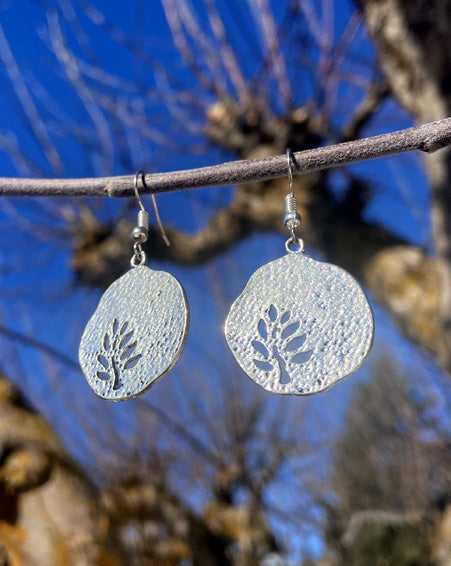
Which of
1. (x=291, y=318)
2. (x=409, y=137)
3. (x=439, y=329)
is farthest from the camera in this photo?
(x=439, y=329)

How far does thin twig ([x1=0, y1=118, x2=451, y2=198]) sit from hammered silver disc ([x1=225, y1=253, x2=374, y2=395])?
0.17m

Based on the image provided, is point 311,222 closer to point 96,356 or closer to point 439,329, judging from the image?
point 439,329

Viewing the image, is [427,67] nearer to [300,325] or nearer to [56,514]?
[300,325]

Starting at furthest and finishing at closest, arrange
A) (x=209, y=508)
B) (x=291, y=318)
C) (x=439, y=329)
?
(x=209, y=508), (x=439, y=329), (x=291, y=318)

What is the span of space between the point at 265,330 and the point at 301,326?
5cm

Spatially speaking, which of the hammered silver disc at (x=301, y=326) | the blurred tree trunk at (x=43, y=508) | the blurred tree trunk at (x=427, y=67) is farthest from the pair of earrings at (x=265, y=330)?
the blurred tree trunk at (x=427, y=67)

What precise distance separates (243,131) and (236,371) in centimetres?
142

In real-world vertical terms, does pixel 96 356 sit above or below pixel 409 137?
below

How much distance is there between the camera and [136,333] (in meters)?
0.73

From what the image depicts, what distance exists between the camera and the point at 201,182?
0.62 m

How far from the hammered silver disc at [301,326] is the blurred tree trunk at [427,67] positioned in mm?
1198

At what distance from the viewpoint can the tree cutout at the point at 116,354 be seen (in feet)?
2.31

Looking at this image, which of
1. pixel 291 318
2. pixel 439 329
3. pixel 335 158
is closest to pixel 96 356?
pixel 291 318

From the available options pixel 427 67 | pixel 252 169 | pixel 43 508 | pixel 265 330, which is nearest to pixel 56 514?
pixel 43 508
